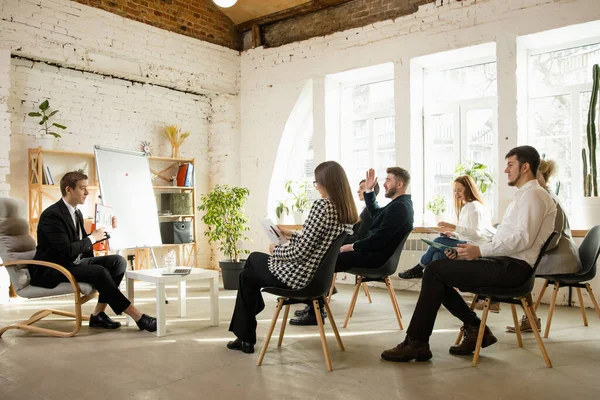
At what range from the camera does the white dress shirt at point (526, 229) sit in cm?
317

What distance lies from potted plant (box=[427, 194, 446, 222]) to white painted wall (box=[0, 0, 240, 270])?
3.25 m

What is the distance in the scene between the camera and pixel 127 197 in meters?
5.71

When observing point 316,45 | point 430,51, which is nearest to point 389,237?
point 430,51

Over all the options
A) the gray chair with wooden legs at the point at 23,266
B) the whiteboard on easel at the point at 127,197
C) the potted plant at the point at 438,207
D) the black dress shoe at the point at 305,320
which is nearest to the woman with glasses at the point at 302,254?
the black dress shoe at the point at 305,320

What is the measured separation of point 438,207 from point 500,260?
3068 mm

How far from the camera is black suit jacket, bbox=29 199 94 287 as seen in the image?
13.5ft

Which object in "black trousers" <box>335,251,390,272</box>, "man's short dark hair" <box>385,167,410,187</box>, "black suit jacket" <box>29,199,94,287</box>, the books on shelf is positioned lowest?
"black trousers" <box>335,251,390,272</box>

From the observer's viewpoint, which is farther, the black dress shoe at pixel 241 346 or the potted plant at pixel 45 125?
the potted plant at pixel 45 125

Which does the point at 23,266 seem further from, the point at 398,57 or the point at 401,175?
the point at 398,57

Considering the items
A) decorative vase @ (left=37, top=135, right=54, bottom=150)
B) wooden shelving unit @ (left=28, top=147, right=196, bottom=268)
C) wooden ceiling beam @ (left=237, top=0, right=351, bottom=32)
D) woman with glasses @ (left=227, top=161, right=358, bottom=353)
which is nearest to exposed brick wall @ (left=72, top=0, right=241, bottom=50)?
wooden ceiling beam @ (left=237, top=0, right=351, bottom=32)

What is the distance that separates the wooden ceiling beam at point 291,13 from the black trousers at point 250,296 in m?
4.87

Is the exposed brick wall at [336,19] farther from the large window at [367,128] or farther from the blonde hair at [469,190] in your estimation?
the blonde hair at [469,190]

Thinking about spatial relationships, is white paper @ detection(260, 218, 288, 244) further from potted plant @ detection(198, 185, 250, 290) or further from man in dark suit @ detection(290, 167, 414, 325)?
potted plant @ detection(198, 185, 250, 290)

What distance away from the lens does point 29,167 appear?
625cm
